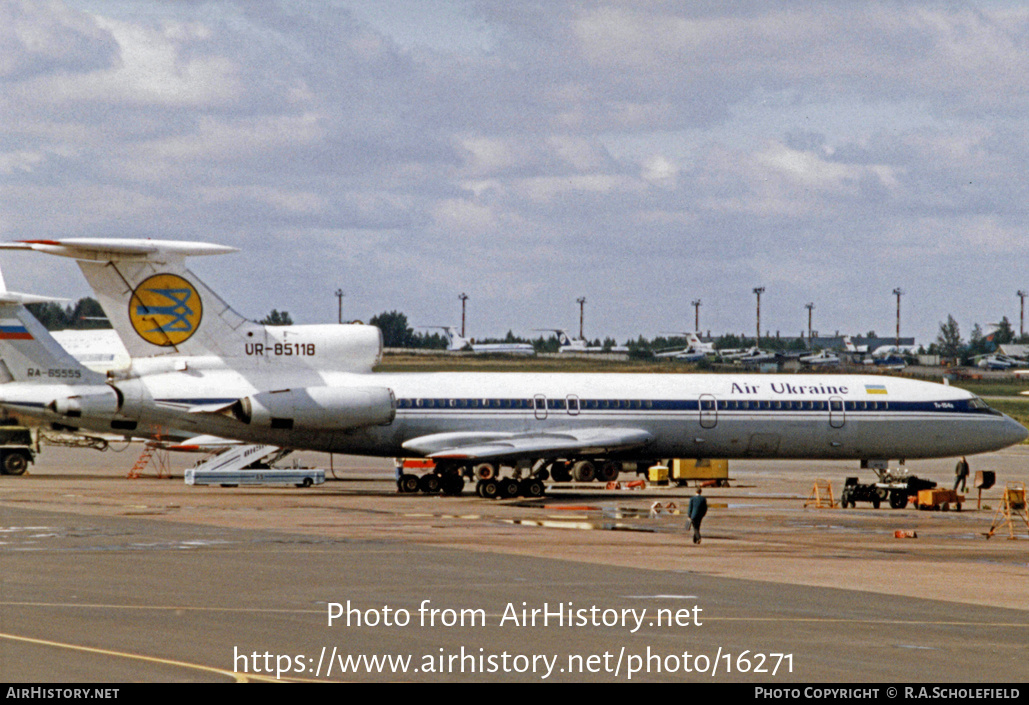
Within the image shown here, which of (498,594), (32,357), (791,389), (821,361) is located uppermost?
(821,361)

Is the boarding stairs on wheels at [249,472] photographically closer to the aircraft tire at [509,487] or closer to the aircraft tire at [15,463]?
the aircraft tire at [509,487]

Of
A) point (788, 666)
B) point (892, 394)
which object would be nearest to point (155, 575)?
point (788, 666)

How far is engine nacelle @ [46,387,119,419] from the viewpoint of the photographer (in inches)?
1581

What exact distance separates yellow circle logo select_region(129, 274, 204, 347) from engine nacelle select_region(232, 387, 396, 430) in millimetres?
2860

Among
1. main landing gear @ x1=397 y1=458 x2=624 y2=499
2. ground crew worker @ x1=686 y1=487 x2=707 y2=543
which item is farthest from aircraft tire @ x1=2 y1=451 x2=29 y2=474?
ground crew worker @ x1=686 y1=487 x2=707 y2=543

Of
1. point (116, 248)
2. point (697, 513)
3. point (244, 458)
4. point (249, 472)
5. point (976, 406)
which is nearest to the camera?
point (697, 513)

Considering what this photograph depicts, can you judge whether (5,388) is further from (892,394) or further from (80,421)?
(892,394)

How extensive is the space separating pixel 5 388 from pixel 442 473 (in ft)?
50.6

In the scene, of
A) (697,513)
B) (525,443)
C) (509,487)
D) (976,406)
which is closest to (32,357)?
(509,487)

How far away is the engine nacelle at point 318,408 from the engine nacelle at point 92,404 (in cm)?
360

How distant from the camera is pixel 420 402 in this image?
42.6 meters

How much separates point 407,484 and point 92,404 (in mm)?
10430

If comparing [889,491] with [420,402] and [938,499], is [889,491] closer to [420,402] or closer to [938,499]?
[938,499]

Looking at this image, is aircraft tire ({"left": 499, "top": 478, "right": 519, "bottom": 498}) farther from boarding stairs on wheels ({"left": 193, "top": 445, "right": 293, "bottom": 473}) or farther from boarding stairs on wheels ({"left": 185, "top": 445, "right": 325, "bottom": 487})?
boarding stairs on wheels ({"left": 193, "top": 445, "right": 293, "bottom": 473})
